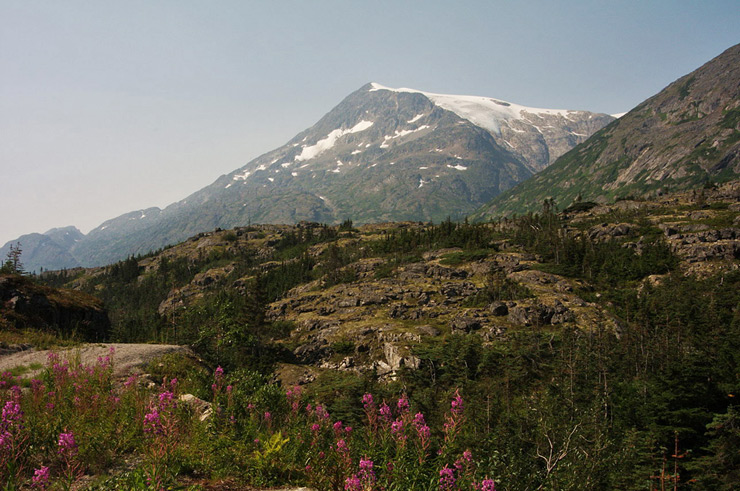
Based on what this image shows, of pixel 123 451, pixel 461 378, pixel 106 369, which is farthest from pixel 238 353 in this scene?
pixel 123 451

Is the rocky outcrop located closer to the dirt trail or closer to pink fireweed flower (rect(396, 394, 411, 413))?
the dirt trail

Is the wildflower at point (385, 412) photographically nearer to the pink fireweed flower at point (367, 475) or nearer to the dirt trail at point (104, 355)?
the pink fireweed flower at point (367, 475)

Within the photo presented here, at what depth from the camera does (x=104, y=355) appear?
765 inches

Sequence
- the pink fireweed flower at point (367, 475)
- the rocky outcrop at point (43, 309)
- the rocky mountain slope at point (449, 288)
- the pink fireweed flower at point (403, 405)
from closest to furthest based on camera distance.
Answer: the pink fireweed flower at point (367, 475)
the pink fireweed flower at point (403, 405)
the rocky outcrop at point (43, 309)
the rocky mountain slope at point (449, 288)

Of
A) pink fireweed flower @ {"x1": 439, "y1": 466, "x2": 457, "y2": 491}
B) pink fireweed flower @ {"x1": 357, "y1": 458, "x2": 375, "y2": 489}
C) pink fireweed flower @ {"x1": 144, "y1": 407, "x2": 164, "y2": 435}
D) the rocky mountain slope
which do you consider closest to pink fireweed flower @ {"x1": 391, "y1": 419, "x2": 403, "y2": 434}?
pink fireweed flower @ {"x1": 357, "y1": 458, "x2": 375, "y2": 489}

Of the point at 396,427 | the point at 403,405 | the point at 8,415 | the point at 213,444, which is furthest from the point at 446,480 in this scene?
the point at 8,415

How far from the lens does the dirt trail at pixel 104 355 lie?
16.9 m

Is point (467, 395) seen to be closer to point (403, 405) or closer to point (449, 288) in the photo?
point (403, 405)

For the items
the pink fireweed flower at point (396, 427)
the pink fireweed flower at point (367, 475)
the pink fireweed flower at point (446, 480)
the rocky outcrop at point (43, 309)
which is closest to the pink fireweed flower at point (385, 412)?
the pink fireweed flower at point (396, 427)

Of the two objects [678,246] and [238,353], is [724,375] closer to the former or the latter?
Result: [238,353]

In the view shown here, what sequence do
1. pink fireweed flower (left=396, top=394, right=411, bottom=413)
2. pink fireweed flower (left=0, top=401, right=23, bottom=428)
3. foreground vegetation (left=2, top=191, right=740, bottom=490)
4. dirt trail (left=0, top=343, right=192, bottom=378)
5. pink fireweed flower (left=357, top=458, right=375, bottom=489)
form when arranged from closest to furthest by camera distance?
pink fireweed flower (left=357, top=458, right=375, bottom=489)
pink fireweed flower (left=0, top=401, right=23, bottom=428)
foreground vegetation (left=2, top=191, right=740, bottom=490)
pink fireweed flower (left=396, top=394, right=411, bottom=413)
dirt trail (left=0, top=343, right=192, bottom=378)

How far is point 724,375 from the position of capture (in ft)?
167

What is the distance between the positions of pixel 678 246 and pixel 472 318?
9863cm

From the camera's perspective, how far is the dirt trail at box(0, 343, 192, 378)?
16.9 m
